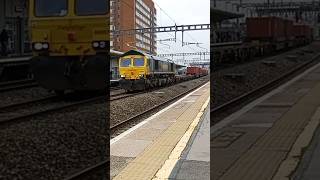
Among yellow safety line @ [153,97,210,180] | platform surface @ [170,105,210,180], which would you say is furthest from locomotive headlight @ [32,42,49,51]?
platform surface @ [170,105,210,180]

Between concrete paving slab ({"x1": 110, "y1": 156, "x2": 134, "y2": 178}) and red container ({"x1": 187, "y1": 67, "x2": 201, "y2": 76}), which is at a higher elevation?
red container ({"x1": 187, "y1": 67, "x2": 201, "y2": 76})

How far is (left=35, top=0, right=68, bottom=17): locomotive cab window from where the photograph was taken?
5.49m

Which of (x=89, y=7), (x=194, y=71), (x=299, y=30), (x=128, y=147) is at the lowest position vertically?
(x=128, y=147)

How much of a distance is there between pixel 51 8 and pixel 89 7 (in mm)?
553

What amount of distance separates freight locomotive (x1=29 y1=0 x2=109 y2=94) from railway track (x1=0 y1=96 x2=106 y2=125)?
1.27 meters

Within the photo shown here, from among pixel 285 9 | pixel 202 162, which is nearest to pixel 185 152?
pixel 202 162

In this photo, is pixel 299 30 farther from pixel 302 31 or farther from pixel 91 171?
pixel 91 171

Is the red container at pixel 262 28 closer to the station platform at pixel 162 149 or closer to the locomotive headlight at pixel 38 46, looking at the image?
the station platform at pixel 162 149

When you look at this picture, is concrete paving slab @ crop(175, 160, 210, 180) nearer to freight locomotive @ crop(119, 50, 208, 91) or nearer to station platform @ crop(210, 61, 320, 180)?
station platform @ crop(210, 61, 320, 180)

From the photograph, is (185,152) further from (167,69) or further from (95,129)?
(167,69)

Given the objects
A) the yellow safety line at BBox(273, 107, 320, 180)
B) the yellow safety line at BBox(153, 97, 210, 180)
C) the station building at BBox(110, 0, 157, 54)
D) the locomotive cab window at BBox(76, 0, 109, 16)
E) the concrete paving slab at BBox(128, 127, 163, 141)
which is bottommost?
the concrete paving slab at BBox(128, 127, 163, 141)

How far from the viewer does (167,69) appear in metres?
22.5

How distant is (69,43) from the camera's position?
21.8ft

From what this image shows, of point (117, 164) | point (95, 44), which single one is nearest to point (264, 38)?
point (95, 44)
